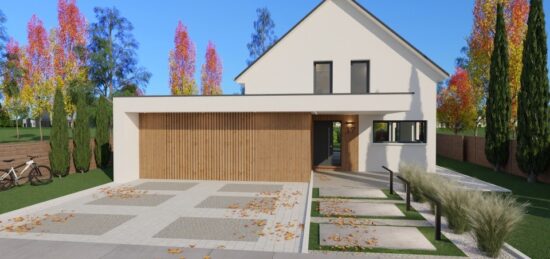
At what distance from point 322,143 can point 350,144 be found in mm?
1726

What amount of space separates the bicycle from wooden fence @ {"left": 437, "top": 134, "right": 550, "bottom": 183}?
20.0m

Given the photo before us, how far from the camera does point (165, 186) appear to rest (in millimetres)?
12117

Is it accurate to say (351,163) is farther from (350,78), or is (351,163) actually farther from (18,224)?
(18,224)

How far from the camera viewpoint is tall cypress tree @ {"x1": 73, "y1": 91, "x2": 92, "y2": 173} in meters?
15.3

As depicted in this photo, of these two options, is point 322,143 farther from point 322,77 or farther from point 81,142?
point 81,142

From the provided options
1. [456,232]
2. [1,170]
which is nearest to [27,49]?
[1,170]

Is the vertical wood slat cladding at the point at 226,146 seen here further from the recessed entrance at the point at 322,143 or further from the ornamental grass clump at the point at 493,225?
the ornamental grass clump at the point at 493,225

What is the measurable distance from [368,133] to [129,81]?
963 inches

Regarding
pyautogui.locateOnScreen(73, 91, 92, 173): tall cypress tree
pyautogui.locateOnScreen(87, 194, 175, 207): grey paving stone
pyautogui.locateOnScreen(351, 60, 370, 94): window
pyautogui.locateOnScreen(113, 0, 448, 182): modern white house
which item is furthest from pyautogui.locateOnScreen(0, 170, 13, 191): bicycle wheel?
pyautogui.locateOnScreen(351, 60, 370, 94): window

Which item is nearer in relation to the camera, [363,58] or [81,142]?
[81,142]

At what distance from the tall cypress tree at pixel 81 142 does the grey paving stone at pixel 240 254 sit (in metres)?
12.7

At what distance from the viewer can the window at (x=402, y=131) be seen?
1554 cm

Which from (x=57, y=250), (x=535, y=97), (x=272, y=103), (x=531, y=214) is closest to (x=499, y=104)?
(x=535, y=97)

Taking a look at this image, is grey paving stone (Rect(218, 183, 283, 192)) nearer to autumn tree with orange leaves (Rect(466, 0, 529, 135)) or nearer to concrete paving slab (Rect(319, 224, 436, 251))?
concrete paving slab (Rect(319, 224, 436, 251))
